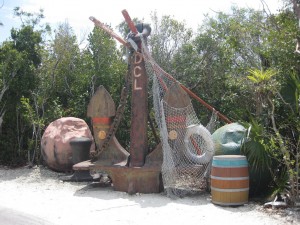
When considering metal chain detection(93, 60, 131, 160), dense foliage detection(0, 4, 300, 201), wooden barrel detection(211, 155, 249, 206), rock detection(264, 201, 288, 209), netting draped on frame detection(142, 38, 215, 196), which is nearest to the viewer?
rock detection(264, 201, 288, 209)

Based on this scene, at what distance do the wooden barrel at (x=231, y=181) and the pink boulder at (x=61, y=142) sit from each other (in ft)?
14.1

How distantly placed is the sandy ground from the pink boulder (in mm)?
1624

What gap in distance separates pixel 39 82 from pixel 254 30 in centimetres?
598

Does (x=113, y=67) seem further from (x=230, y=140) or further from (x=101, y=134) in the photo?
(x=230, y=140)

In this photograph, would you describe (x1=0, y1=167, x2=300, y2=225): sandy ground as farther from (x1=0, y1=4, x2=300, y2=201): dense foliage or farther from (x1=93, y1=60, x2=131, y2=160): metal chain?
(x1=0, y1=4, x2=300, y2=201): dense foliage

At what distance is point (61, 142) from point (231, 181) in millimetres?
4831

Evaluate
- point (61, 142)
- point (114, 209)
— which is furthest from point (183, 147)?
point (61, 142)

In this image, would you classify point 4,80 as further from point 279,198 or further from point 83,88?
point 279,198

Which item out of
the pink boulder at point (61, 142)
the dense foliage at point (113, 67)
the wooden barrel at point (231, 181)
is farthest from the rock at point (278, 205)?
the pink boulder at point (61, 142)

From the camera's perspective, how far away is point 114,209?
6145 millimetres

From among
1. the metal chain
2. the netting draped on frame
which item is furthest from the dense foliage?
the metal chain

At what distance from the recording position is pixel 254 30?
32.7 feet

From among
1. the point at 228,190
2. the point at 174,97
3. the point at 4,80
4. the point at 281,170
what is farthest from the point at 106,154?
the point at 4,80

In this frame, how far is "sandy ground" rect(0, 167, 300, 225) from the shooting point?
5492mm
